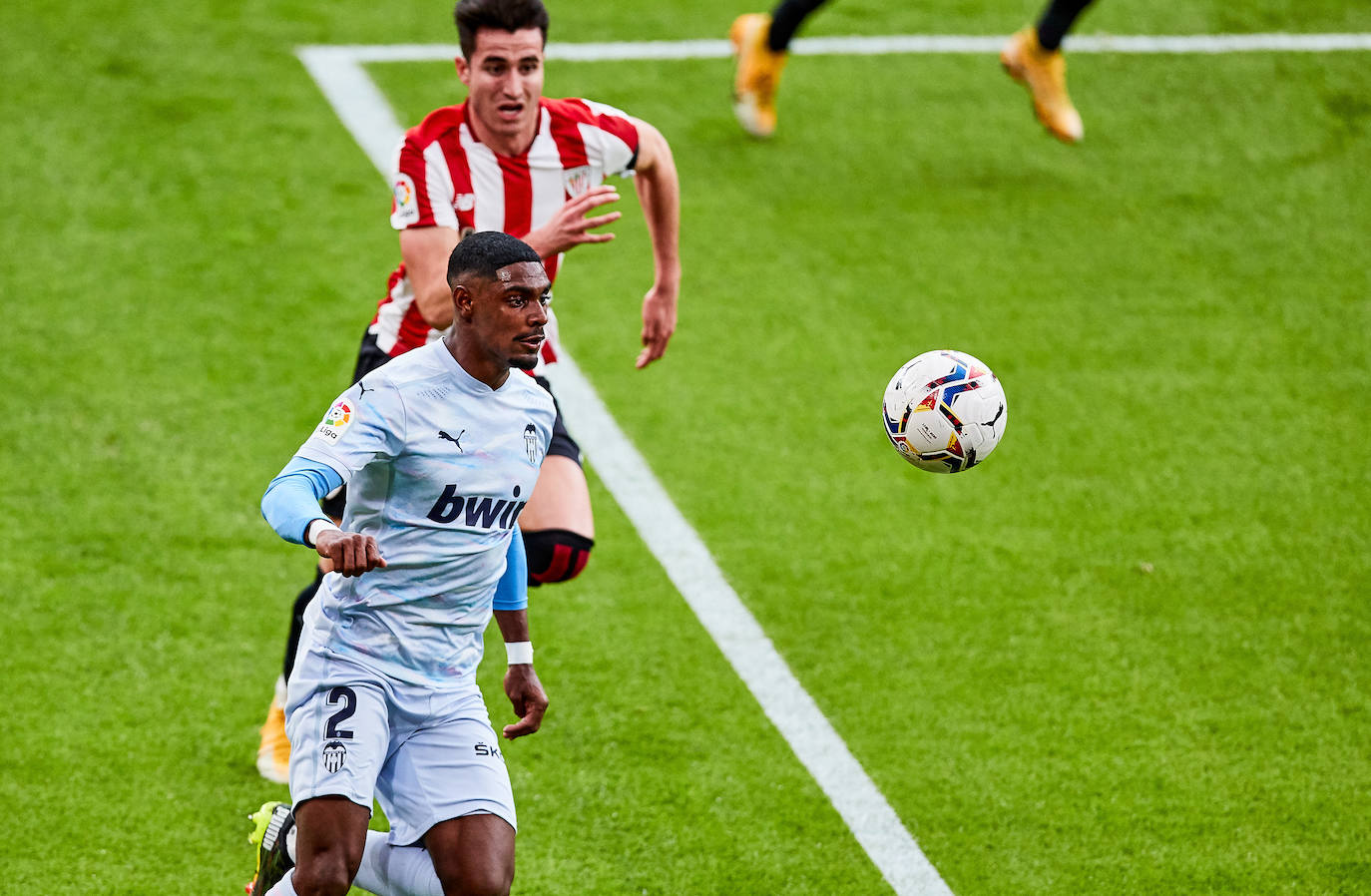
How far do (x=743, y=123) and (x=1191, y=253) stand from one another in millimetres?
2633

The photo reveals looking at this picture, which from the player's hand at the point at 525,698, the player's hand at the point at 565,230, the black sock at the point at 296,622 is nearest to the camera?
the player's hand at the point at 525,698

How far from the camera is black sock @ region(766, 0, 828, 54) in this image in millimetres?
8977

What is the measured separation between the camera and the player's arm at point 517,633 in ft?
14.0

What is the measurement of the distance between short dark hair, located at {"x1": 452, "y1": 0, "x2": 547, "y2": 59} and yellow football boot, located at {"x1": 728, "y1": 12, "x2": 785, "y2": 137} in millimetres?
4307

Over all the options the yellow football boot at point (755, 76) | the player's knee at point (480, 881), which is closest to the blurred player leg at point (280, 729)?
the player's knee at point (480, 881)

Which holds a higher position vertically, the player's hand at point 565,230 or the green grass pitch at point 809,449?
the player's hand at point 565,230

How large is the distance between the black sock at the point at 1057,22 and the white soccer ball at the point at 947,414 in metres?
4.52

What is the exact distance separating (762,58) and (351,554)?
6.37 meters

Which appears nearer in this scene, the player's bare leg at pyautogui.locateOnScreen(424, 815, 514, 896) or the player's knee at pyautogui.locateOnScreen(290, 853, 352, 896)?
the player's knee at pyautogui.locateOnScreen(290, 853, 352, 896)

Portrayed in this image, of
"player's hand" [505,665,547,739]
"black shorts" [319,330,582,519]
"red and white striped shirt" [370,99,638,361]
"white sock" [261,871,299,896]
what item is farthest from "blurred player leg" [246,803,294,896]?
"red and white striped shirt" [370,99,638,361]

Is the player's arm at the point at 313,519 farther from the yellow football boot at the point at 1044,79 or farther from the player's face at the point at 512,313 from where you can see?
the yellow football boot at the point at 1044,79

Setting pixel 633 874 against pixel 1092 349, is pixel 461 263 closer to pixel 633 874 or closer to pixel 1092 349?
pixel 633 874

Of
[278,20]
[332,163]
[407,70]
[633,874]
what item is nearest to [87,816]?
[633,874]

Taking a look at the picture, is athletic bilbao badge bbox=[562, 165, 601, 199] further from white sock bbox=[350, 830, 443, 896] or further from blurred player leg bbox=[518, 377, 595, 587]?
white sock bbox=[350, 830, 443, 896]
